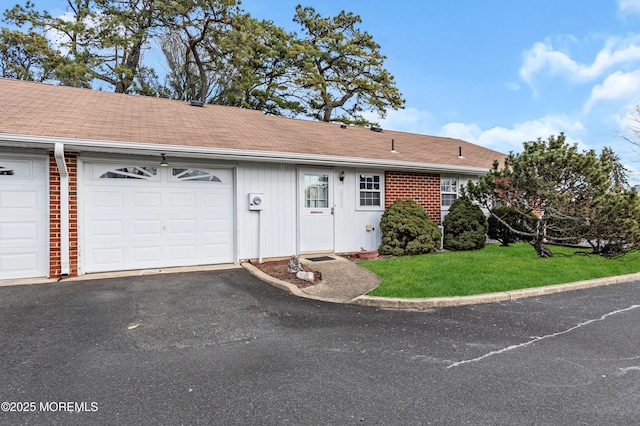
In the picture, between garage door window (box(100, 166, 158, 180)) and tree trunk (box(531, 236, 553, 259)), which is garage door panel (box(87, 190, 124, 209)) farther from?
tree trunk (box(531, 236, 553, 259))

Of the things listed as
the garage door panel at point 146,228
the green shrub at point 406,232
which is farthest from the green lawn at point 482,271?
the garage door panel at point 146,228

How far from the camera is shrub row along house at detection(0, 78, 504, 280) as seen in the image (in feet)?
21.8

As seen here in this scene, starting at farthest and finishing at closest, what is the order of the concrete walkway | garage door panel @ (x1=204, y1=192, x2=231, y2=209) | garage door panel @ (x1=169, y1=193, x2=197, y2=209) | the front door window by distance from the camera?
1. the front door window
2. garage door panel @ (x1=204, y1=192, x2=231, y2=209)
3. garage door panel @ (x1=169, y1=193, x2=197, y2=209)
4. the concrete walkway

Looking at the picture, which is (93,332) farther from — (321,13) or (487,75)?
(321,13)

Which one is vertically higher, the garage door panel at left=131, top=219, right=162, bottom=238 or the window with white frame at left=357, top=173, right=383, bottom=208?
the window with white frame at left=357, top=173, right=383, bottom=208

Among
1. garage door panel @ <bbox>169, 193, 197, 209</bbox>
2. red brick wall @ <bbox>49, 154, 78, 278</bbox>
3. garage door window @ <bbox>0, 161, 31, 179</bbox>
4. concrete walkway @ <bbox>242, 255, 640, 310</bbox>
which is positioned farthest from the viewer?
garage door panel @ <bbox>169, 193, 197, 209</bbox>

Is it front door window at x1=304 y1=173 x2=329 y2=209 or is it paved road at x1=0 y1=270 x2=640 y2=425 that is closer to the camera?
paved road at x1=0 y1=270 x2=640 y2=425

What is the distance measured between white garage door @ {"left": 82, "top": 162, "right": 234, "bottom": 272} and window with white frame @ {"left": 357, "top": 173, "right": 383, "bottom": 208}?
11.6ft

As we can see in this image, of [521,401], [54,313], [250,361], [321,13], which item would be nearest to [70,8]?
[321,13]

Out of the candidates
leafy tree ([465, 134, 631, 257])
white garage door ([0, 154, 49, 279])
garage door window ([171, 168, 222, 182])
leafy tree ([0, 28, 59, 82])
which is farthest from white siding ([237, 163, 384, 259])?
leafy tree ([0, 28, 59, 82])

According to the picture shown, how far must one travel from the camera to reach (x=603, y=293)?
6148 millimetres

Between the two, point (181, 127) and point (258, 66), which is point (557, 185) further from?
point (258, 66)

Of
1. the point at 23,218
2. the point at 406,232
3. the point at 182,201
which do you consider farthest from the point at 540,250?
the point at 23,218

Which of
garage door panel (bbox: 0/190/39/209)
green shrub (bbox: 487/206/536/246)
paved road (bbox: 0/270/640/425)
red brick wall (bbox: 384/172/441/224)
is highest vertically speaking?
red brick wall (bbox: 384/172/441/224)
